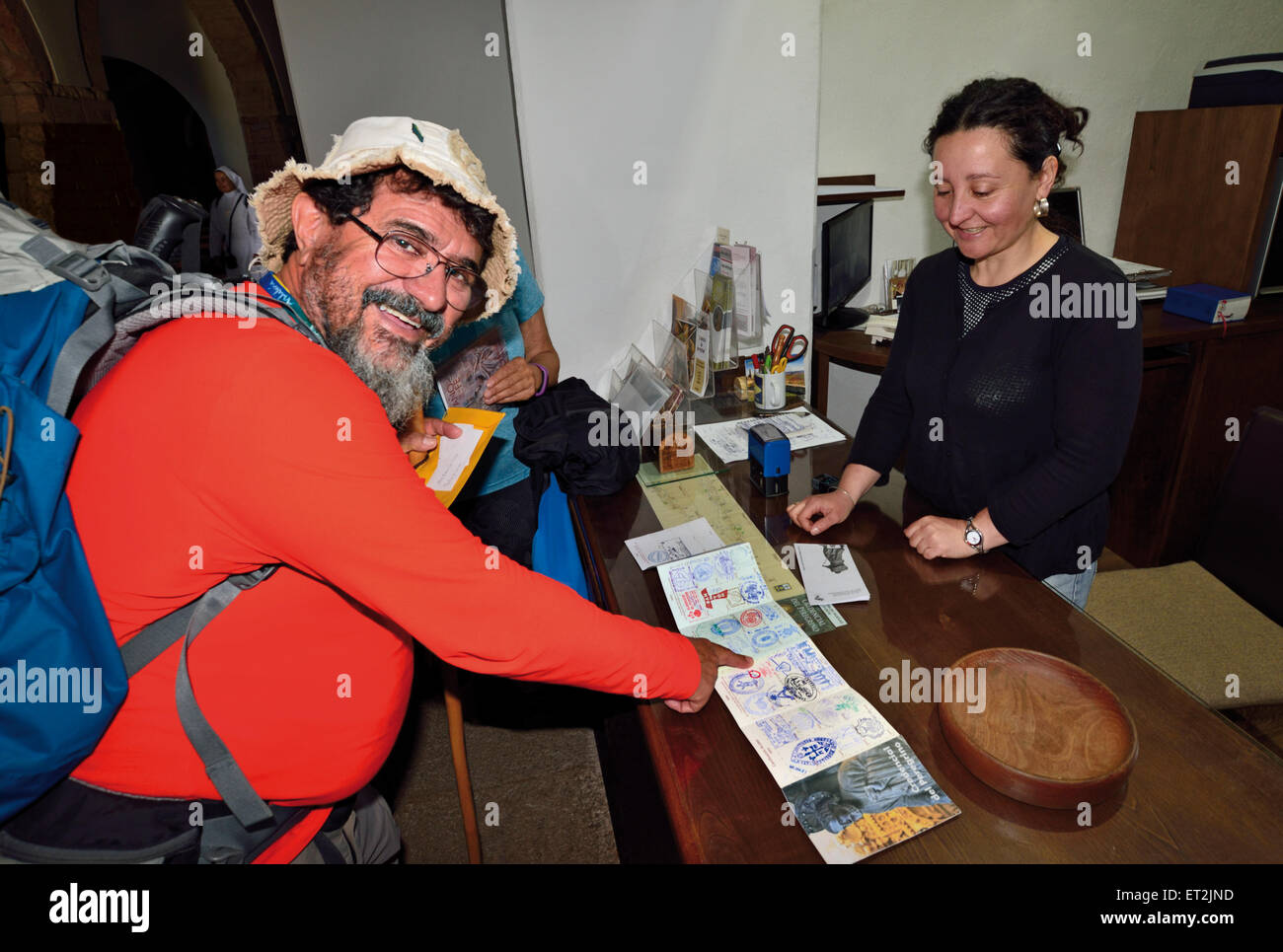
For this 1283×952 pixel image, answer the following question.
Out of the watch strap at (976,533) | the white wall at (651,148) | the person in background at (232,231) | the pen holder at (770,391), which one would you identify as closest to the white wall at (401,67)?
the white wall at (651,148)

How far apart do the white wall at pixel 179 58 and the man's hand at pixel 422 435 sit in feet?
16.7

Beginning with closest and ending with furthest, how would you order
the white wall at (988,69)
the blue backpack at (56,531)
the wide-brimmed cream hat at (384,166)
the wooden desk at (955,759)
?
the blue backpack at (56,531) → the wooden desk at (955,759) → the wide-brimmed cream hat at (384,166) → the white wall at (988,69)

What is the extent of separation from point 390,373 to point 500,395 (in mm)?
886

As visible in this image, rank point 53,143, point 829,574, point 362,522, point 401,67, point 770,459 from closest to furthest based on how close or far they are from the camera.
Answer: point 362,522
point 829,574
point 770,459
point 401,67
point 53,143

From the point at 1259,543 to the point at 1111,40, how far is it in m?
2.80

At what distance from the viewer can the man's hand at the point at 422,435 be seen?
140 cm

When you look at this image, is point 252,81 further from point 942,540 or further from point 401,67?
point 942,540

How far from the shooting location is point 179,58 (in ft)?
19.4

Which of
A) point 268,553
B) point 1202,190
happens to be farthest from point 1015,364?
point 1202,190

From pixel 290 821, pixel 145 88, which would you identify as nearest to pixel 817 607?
pixel 290 821

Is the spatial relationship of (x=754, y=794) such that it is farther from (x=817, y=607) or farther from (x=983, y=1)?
(x=983, y=1)

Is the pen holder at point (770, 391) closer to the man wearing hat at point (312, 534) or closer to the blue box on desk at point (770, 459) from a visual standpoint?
the blue box on desk at point (770, 459)

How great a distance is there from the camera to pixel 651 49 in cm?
221

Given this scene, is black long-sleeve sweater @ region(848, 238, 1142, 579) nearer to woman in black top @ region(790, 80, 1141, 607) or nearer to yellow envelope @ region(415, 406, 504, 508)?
woman in black top @ region(790, 80, 1141, 607)
